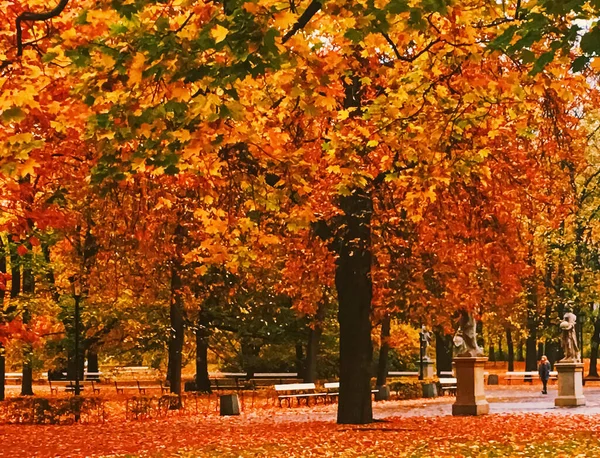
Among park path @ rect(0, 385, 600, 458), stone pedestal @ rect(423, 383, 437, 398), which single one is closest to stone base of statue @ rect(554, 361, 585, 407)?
park path @ rect(0, 385, 600, 458)

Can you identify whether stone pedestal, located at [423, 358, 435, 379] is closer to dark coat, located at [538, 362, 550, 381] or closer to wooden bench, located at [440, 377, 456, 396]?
wooden bench, located at [440, 377, 456, 396]

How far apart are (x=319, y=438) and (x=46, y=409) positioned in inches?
418

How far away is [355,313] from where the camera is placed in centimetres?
1873

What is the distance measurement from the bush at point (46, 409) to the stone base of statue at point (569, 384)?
12.7 m

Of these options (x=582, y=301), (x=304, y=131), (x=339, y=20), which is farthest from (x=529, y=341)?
(x=339, y=20)

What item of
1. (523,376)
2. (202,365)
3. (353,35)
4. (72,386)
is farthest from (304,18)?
(523,376)

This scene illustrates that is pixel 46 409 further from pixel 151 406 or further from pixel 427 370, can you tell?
pixel 427 370

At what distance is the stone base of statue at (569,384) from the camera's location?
2653 cm

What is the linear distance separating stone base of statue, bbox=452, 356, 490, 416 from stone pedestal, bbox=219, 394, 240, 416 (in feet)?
21.1

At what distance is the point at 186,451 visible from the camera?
14312 mm

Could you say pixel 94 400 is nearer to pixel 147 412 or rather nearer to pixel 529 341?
pixel 147 412

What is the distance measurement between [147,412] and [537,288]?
22925mm

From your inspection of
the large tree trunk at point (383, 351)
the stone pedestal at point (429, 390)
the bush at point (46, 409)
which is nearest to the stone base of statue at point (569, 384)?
the large tree trunk at point (383, 351)

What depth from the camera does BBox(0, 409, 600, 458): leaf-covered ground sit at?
13.6 meters
